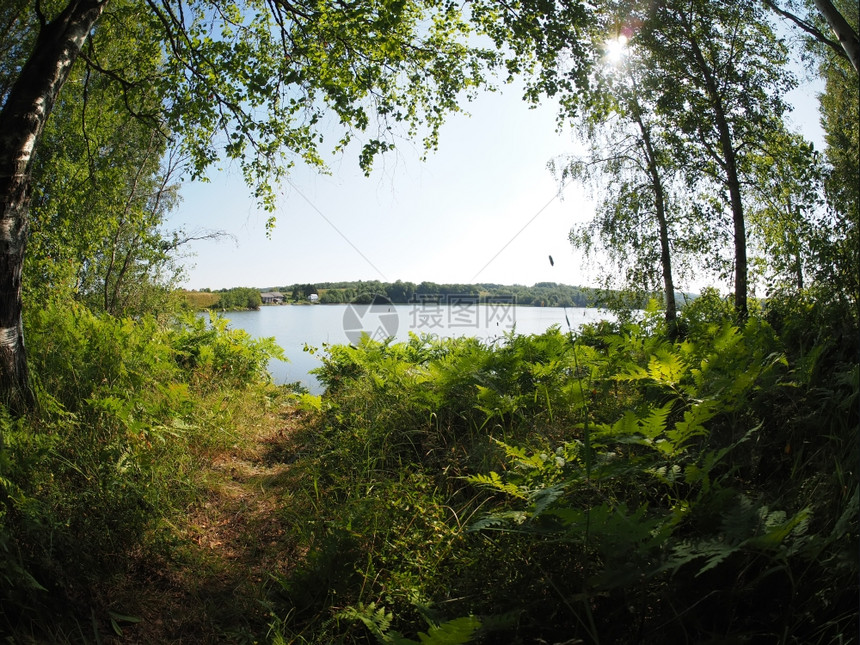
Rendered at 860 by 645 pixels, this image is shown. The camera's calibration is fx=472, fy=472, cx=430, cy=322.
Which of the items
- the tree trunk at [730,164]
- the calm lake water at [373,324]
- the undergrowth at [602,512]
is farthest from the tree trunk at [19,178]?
the tree trunk at [730,164]

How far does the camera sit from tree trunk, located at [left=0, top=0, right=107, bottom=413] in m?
3.43

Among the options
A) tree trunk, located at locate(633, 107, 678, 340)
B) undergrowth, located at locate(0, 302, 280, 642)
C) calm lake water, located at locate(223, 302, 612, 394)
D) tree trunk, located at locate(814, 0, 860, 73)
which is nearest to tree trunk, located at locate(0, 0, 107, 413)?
undergrowth, located at locate(0, 302, 280, 642)

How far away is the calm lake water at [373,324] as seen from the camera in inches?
317

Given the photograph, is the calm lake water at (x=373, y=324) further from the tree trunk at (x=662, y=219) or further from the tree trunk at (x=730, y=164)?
the tree trunk at (x=730, y=164)

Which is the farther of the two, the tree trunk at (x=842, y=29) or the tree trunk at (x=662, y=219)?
the tree trunk at (x=662, y=219)

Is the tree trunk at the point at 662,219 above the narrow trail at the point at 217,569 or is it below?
above

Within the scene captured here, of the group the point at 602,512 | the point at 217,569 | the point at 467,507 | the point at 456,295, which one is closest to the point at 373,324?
the point at 456,295

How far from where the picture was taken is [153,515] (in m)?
2.82

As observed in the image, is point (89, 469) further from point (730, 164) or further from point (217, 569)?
point (730, 164)

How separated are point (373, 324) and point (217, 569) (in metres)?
6.62

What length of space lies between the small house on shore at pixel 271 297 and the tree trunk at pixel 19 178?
10.9m

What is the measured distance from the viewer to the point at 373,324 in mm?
9117

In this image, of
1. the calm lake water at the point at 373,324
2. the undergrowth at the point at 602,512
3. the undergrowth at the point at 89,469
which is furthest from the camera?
the calm lake water at the point at 373,324

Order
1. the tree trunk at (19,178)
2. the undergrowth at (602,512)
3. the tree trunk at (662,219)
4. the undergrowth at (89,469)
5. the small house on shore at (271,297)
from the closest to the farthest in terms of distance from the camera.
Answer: the undergrowth at (602,512) → the undergrowth at (89,469) → the tree trunk at (19,178) → the tree trunk at (662,219) → the small house on shore at (271,297)
